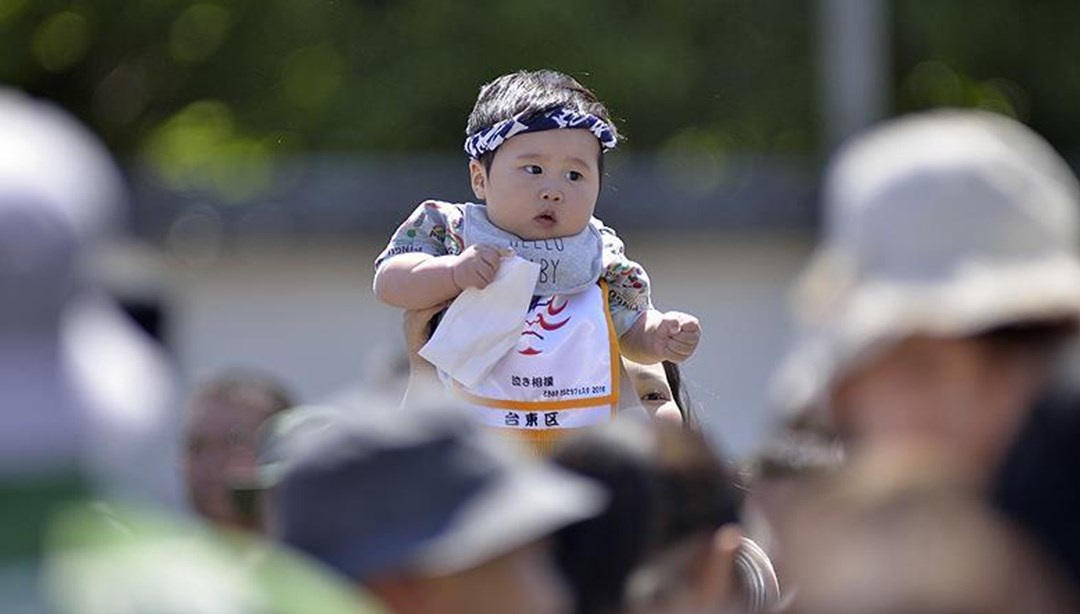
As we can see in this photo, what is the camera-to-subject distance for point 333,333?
14.3 metres

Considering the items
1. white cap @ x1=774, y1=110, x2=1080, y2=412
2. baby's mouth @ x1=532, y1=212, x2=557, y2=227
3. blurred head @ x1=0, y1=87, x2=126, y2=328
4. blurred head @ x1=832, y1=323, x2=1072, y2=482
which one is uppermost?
blurred head @ x1=0, y1=87, x2=126, y2=328

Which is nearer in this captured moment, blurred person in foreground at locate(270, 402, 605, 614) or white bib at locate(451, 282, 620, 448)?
blurred person in foreground at locate(270, 402, 605, 614)

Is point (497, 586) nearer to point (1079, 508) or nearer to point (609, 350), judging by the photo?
point (1079, 508)

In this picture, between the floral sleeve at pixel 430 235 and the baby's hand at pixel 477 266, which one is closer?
the baby's hand at pixel 477 266

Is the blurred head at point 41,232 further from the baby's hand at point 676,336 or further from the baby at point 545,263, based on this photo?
the baby's hand at point 676,336

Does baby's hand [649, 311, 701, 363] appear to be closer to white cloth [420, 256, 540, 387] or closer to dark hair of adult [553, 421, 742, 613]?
white cloth [420, 256, 540, 387]

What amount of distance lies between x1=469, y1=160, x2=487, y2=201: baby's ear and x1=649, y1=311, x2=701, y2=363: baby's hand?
1.34ft

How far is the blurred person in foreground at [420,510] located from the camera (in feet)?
9.29

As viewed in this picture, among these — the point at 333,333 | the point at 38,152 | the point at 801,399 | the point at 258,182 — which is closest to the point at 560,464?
the point at 801,399

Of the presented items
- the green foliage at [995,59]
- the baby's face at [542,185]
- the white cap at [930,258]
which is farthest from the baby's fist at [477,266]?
the green foliage at [995,59]

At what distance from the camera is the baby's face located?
4.30 m

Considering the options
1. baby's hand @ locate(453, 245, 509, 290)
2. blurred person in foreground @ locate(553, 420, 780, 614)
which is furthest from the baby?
blurred person in foreground @ locate(553, 420, 780, 614)

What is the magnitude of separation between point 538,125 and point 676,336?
448 millimetres

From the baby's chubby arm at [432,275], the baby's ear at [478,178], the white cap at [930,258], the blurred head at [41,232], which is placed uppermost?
the blurred head at [41,232]
